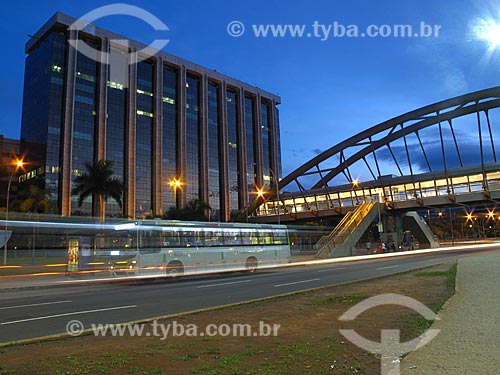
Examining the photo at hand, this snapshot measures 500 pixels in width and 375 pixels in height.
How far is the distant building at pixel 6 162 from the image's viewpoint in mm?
87125

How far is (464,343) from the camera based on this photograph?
6.86 meters

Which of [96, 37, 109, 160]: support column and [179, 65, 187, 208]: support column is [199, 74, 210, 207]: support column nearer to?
[179, 65, 187, 208]: support column

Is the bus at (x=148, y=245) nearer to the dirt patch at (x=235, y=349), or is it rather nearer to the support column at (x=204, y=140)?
the dirt patch at (x=235, y=349)

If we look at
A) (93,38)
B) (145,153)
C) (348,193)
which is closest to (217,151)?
(145,153)

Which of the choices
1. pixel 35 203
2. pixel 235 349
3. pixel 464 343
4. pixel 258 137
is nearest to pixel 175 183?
pixel 35 203

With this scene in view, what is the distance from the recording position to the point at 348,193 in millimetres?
74688

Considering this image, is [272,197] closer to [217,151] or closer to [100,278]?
[217,151]

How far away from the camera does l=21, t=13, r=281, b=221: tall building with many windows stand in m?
88.1

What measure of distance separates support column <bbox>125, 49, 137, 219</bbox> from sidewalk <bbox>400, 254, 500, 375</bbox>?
88.1 meters

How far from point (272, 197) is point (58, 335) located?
82.1 meters

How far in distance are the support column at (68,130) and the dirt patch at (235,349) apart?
82.7 metres

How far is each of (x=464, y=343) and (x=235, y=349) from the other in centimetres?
366

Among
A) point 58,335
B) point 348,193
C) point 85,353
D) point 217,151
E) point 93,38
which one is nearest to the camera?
point 85,353

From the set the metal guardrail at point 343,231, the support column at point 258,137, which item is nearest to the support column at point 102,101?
the support column at point 258,137
